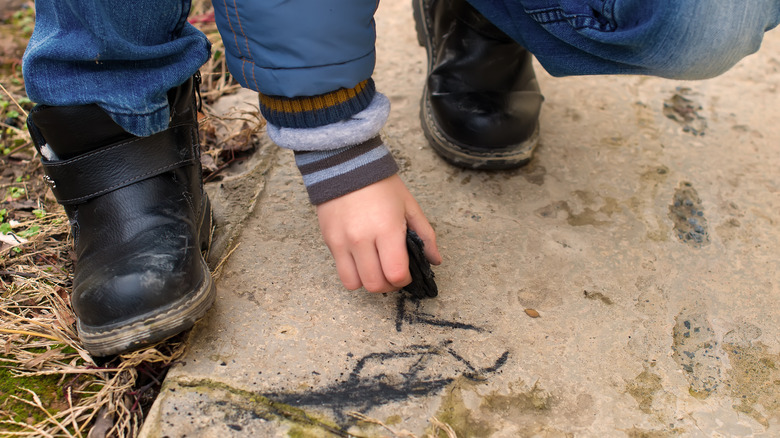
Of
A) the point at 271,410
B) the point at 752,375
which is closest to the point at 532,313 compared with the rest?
the point at 752,375

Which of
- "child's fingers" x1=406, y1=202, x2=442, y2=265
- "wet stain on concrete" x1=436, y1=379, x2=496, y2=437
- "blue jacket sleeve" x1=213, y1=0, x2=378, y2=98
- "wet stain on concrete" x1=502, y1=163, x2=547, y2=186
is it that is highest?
"blue jacket sleeve" x1=213, y1=0, x2=378, y2=98

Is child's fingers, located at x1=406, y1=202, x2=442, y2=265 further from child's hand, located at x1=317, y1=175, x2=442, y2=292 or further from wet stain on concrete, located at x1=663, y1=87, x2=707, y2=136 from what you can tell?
wet stain on concrete, located at x1=663, y1=87, x2=707, y2=136

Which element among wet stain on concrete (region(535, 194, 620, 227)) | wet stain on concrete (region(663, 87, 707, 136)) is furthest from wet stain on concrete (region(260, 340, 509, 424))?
wet stain on concrete (region(663, 87, 707, 136))

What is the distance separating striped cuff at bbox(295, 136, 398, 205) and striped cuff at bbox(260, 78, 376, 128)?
0.06 meters

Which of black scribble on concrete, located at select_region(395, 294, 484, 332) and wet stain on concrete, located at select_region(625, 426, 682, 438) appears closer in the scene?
wet stain on concrete, located at select_region(625, 426, 682, 438)

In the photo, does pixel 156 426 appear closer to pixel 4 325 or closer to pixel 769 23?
pixel 4 325

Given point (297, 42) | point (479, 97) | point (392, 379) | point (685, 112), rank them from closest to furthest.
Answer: point (297, 42), point (392, 379), point (479, 97), point (685, 112)

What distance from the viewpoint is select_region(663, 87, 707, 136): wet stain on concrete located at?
63.7 inches

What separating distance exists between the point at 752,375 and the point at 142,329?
1022 millimetres

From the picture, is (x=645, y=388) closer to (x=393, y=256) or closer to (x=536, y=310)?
(x=536, y=310)

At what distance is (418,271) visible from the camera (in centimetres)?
102

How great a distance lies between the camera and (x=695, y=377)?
101 cm

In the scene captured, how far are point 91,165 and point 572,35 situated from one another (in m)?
0.88

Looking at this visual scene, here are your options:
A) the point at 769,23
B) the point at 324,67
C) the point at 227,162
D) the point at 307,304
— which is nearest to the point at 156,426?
the point at 307,304
